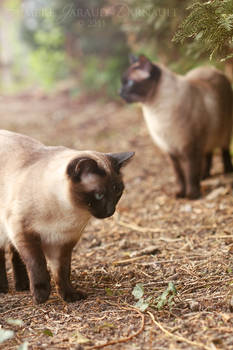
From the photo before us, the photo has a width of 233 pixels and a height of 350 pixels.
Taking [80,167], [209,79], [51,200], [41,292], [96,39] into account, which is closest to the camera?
[80,167]

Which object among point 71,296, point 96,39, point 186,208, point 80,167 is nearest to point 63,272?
point 71,296

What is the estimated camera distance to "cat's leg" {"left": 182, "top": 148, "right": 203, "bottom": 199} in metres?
4.78

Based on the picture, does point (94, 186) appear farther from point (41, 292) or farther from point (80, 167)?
point (41, 292)

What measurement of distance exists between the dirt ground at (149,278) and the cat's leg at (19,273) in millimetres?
62

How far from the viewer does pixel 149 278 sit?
9.71 feet

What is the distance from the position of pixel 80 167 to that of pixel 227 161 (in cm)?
343

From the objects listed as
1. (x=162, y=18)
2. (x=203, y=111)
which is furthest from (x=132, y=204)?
(x=162, y=18)

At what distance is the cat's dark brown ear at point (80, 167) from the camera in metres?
2.31

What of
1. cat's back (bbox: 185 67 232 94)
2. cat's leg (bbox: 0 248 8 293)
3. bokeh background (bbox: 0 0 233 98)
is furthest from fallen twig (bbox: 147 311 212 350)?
cat's back (bbox: 185 67 232 94)

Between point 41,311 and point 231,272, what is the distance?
1.18 metres

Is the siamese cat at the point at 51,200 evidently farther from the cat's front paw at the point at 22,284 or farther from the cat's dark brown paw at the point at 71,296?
the cat's front paw at the point at 22,284

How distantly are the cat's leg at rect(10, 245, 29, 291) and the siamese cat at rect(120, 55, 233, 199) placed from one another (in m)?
2.33

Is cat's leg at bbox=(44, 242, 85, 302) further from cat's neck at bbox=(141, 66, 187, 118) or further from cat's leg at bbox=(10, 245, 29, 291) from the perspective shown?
cat's neck at bbox=(141, 66, 187, 118)

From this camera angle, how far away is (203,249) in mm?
3373
